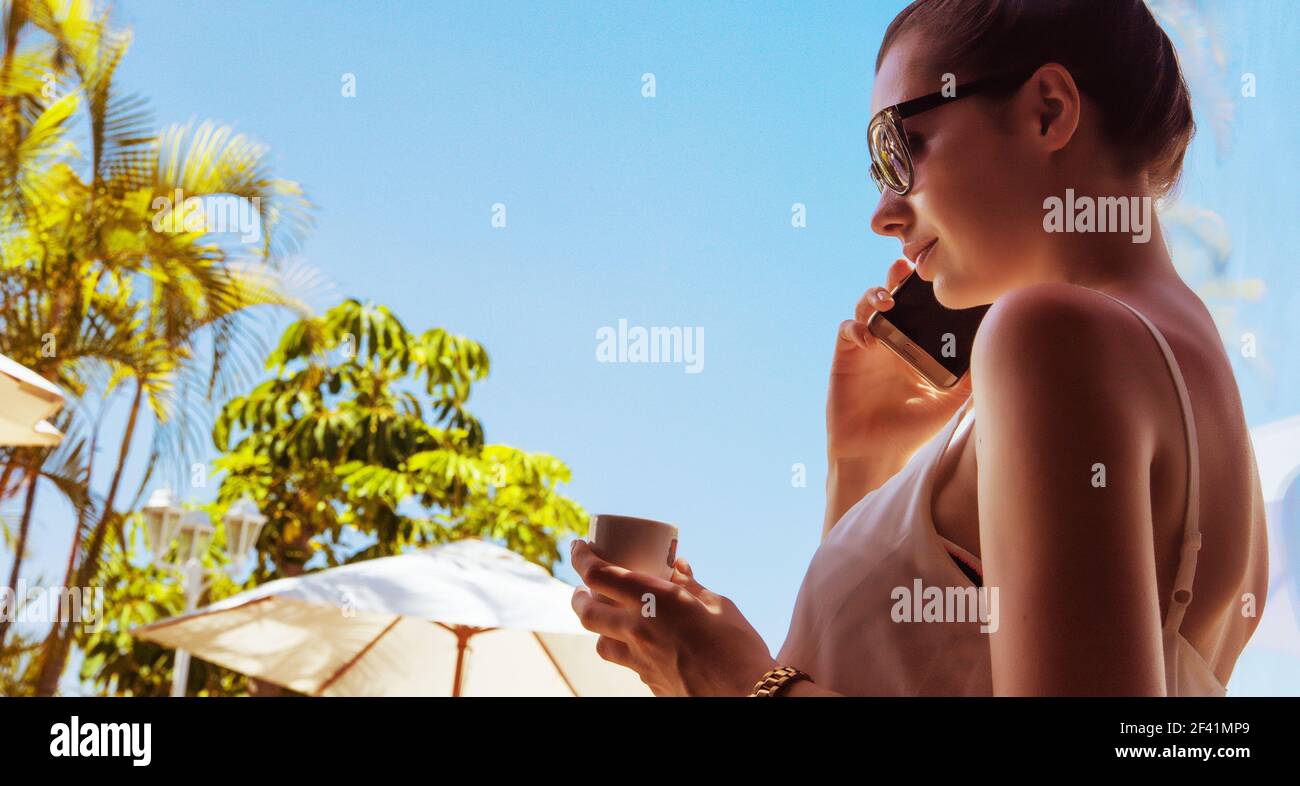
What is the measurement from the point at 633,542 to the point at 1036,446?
38 centimetres

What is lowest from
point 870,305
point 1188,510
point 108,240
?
point 1188,510

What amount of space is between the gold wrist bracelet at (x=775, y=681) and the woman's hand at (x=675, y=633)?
1.0 inches

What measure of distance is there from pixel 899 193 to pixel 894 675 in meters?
0.40

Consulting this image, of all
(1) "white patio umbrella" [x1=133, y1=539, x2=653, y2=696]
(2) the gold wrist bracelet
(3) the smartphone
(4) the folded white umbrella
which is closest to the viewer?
(2) the gold wrist bracelet

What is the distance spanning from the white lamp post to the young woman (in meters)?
5.53

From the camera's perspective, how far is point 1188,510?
649 millimetres

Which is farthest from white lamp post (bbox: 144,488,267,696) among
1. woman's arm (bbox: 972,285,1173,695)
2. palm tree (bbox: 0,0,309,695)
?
woman's arm (bbox: 972,285,1173,695)

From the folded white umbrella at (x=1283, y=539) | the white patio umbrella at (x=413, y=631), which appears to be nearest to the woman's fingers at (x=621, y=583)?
the folded white umbrella at (x=1283, y=539)

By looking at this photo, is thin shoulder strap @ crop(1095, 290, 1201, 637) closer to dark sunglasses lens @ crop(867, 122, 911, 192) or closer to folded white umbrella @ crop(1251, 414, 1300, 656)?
dark sunglasses lens @ crop(867, 122, 911, 192)

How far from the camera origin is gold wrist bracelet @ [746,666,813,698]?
0.69 meters

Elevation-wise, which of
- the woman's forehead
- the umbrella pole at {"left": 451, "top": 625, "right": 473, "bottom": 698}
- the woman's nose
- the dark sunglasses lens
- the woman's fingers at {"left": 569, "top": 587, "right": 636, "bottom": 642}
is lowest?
the umbrella pole at {"left": 451, "top": 625, "right": 473, "bottom": 698}

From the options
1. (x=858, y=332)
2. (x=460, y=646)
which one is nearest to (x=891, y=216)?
(x=858, y=332)

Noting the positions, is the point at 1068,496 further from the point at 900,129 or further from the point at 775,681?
the point at 900,129

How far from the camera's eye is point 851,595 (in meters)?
0.80
